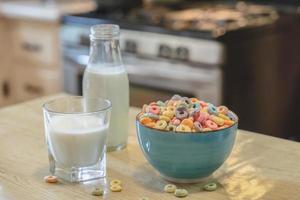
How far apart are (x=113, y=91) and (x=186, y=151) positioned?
10.7 inches

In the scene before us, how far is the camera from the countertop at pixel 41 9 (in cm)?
293

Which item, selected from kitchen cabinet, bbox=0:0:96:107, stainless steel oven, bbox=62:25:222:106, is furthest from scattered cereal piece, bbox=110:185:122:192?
kitchen cabinet, bbox=0:0:96:107

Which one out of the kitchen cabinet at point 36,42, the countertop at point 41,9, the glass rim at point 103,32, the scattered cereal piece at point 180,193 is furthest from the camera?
the kitchen cabinet at point 36,42

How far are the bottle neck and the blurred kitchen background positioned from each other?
1048 millimetres

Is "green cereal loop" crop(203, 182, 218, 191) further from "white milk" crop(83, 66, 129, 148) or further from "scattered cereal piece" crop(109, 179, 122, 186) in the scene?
"white milk" crop(83, 66, 129, 148)

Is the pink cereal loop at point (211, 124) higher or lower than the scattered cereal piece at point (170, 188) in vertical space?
higher

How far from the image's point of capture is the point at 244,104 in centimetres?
243

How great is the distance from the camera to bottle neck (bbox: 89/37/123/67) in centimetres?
131

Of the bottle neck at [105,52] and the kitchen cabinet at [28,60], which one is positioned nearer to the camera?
the bottle neck at [105,52]

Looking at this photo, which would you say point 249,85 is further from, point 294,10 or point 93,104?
point 93,104

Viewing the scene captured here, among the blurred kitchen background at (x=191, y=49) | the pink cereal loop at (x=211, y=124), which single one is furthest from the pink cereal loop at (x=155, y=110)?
the blurred kitchen background at (x=191, y=49)

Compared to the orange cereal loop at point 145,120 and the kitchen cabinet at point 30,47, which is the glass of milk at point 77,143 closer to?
the orange cereal loop at point 145,120

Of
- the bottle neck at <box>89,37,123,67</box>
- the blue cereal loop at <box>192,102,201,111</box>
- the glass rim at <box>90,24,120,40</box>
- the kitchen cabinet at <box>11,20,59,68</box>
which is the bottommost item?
the kitchen cabinet at <box>11,20,59,68</box>

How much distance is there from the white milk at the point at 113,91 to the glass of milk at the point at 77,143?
4.4 inches
